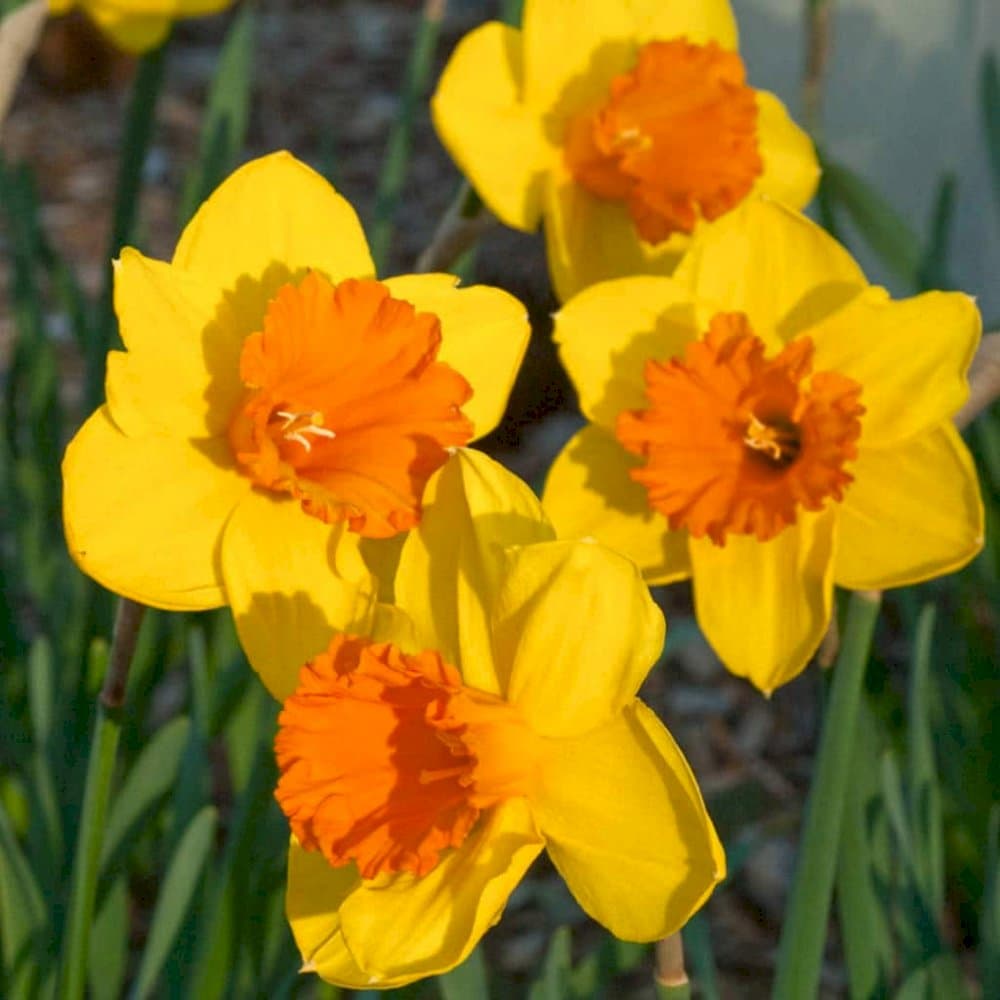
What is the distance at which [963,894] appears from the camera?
193 cm

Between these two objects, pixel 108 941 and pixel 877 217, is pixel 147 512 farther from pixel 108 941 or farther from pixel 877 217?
pixel 877 217

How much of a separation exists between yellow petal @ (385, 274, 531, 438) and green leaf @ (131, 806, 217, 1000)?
1.30 feet

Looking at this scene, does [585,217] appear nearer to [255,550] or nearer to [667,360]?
[667,360]

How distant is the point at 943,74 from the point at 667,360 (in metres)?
1.79

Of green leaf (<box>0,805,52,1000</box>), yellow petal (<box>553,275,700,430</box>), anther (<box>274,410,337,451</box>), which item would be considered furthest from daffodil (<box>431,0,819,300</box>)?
green leaf (<box>0,805,52,1000</box>)

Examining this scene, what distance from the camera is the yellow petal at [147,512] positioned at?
93 cm

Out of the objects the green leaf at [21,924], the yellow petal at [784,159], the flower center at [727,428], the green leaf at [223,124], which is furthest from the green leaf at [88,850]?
the green leaf at [223,124]

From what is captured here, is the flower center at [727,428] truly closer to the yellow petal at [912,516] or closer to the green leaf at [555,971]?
the yellow petal at [912,516]

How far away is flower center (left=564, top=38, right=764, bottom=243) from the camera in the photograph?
1.23 meters

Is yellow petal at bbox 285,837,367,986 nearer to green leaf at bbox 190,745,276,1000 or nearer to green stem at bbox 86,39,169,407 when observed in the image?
green leaf at bbox 190,745,276,1000

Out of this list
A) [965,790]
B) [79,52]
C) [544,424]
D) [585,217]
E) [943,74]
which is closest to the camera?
[585,217]

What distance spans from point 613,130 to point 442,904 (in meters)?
0.70

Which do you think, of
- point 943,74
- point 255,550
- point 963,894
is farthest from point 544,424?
point 255,550

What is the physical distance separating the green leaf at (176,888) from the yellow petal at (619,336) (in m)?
0.46
